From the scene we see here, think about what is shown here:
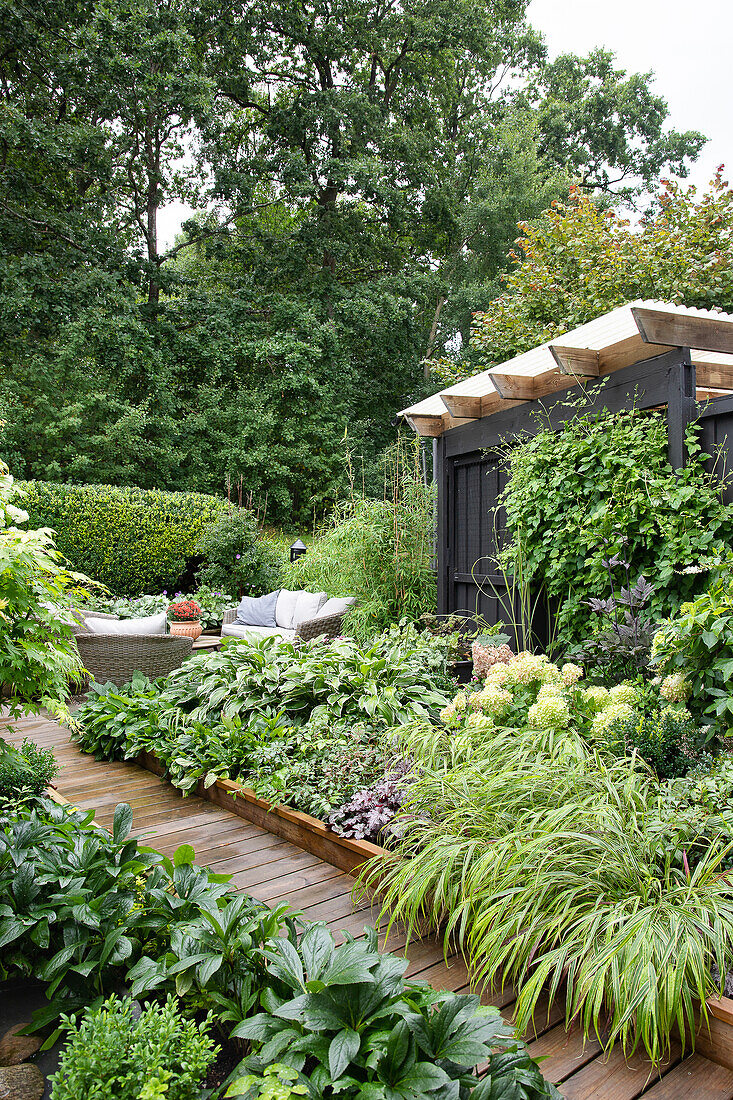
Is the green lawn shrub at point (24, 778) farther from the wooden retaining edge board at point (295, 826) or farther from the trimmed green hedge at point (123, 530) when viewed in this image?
the trimmed green hedge at point (123, 530)

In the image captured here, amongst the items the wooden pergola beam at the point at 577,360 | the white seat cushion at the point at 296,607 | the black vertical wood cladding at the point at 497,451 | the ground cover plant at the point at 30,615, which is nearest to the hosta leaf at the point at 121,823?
the ground cover plant at the point at 30,615

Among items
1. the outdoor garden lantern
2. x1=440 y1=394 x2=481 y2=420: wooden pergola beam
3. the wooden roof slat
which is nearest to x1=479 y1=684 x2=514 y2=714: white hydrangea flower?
the wooden roof slat

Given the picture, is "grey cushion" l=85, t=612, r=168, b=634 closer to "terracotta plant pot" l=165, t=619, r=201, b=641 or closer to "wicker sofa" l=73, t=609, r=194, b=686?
"wicker sofa" l=73, t=609, r=194, b=686

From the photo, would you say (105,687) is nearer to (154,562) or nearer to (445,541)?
(445,541)

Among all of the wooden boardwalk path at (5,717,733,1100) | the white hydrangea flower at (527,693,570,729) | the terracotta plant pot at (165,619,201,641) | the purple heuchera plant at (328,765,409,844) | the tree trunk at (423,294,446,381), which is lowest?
the wooden boardwalk path at (5,717,733,1100)

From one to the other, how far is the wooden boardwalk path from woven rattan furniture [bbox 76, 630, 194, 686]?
534 millimetres

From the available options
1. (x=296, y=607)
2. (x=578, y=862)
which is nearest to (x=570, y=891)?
(x=578, y=862)

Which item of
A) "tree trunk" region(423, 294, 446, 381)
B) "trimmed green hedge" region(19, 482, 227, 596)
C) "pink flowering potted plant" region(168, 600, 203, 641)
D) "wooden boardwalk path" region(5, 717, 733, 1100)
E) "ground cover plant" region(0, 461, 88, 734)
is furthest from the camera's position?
"tree trunk" region(423, 294, 446, 381)

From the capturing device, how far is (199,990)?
165 centimetres

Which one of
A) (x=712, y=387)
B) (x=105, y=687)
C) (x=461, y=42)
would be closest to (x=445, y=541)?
(x=712, y=387)

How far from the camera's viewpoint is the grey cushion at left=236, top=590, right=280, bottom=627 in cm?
728

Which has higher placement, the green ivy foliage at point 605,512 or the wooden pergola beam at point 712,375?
the wooden pergola beam at point 712,375

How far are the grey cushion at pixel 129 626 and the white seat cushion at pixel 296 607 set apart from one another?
1.89 meters

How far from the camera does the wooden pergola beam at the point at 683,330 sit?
3.04m
